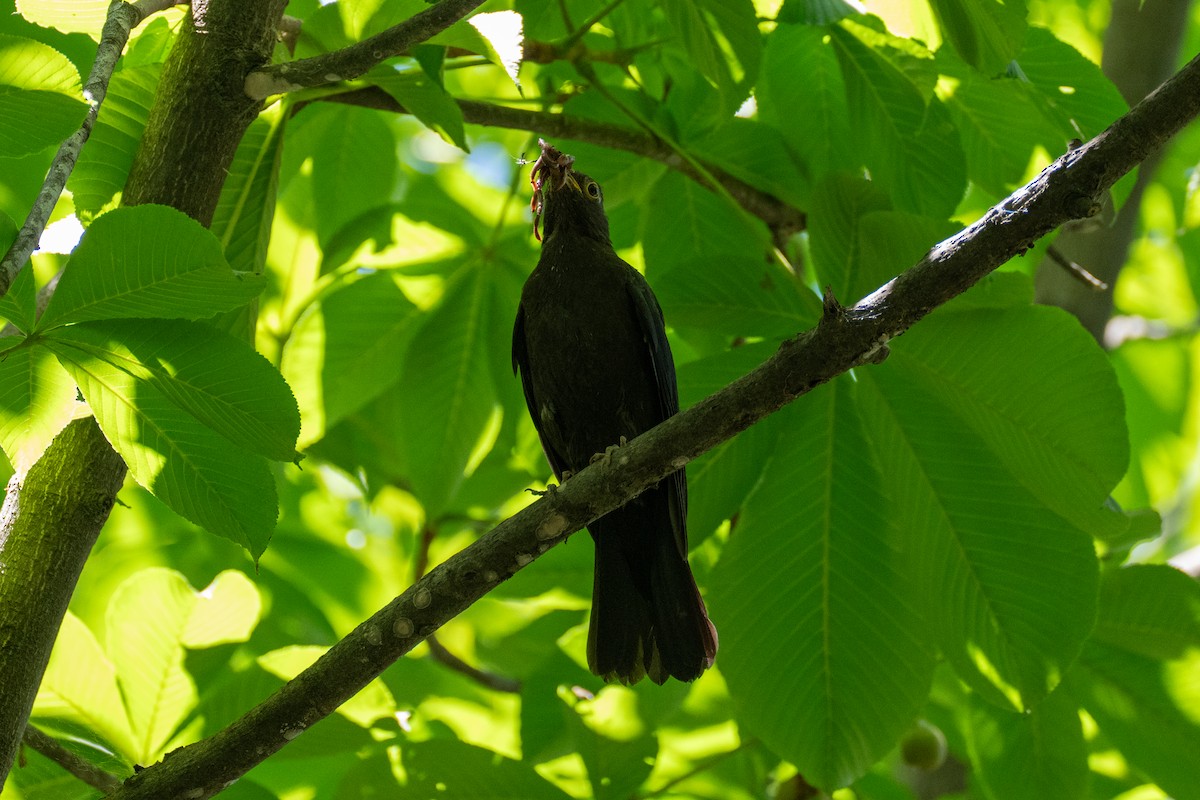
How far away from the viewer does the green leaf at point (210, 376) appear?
1897 millimetres

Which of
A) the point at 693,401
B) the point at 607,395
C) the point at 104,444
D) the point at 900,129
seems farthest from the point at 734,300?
the point at 104,444

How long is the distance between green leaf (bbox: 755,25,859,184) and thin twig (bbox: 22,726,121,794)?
2465mm

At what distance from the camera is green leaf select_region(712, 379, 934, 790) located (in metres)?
2.52

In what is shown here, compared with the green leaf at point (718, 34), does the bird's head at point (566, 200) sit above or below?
above

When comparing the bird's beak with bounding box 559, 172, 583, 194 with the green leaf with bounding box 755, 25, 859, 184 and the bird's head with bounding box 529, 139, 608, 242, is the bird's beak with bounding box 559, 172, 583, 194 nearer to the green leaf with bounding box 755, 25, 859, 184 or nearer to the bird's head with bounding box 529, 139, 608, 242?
the bird's head with bounding box 529, 139, 608, 242

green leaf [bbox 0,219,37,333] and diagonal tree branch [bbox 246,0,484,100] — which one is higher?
diagonal tree branch [bbox 246,0,484,100]

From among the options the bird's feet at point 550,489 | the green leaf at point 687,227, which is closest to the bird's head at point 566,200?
the green leaf at point 687,227

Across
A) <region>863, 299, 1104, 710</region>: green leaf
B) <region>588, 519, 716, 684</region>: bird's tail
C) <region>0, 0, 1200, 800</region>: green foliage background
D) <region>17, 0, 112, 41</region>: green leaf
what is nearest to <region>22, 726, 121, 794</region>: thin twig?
<region>0, 0, 1200, 800</region>: green foliage background

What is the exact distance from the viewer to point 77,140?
1.82 meters

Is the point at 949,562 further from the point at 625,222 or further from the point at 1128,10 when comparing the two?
the point at 1128,10

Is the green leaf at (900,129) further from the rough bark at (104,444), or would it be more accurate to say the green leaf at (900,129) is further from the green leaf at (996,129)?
the rough bark at (104,444)

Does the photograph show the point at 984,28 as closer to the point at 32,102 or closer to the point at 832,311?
the point at 832,311

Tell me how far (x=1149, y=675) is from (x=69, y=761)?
263 centimetres

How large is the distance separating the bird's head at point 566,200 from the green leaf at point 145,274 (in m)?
1.76
